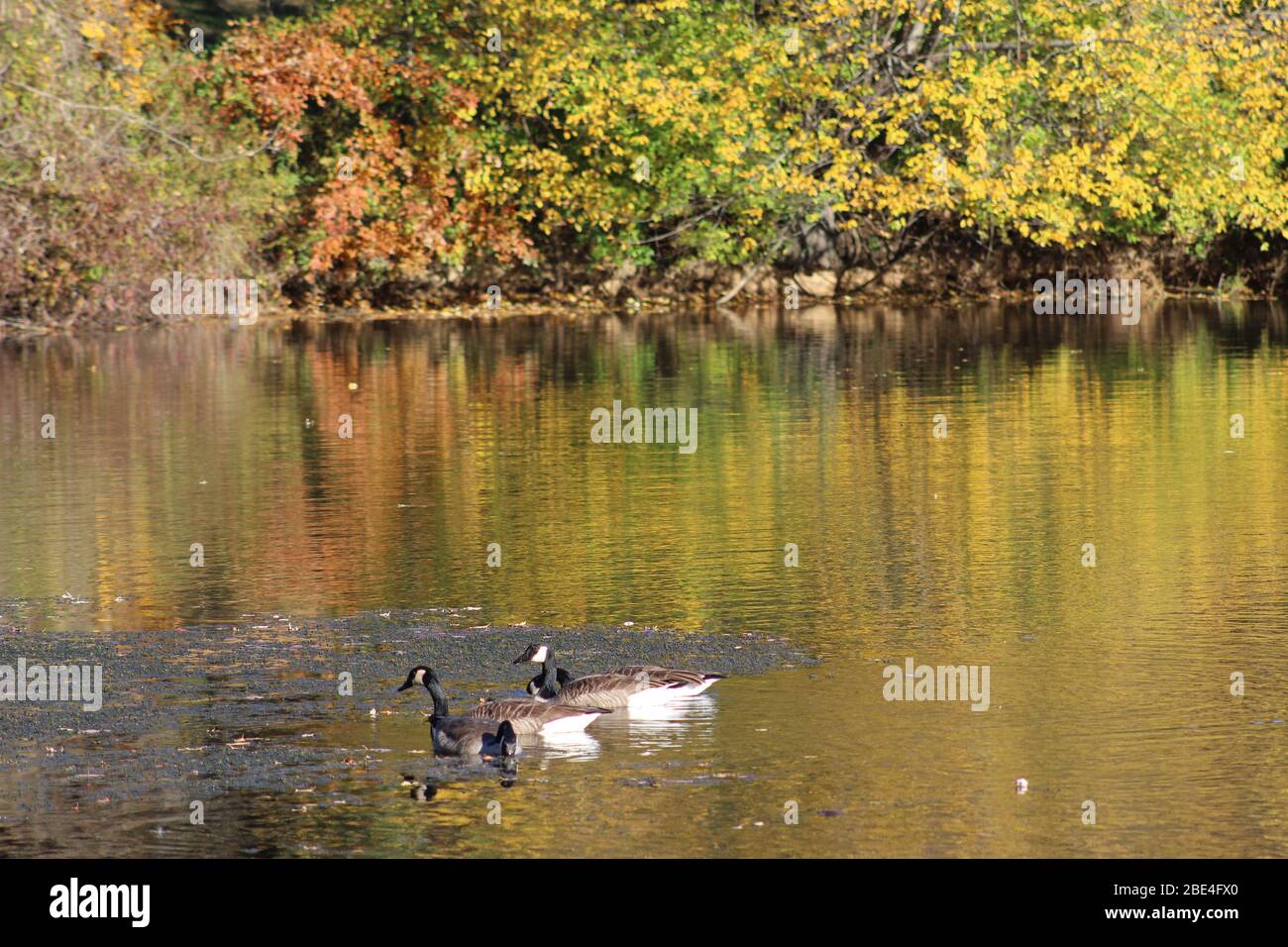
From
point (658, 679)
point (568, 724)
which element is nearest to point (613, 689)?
point (658, 679)

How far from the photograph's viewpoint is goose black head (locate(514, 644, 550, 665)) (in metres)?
10.9

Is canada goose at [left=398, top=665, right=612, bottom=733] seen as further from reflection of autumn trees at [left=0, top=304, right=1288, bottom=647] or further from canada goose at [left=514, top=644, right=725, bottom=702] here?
reflection of autumn trees at [left=0, top=304, right=1288, bottom=647]

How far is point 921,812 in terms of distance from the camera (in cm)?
881

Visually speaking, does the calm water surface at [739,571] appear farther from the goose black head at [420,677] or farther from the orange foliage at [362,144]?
the orange foliage at [362,144]

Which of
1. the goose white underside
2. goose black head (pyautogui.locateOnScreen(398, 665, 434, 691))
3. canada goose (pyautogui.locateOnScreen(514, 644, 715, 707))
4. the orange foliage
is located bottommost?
the goose white underside

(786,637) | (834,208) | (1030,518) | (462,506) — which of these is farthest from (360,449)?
(834,208)

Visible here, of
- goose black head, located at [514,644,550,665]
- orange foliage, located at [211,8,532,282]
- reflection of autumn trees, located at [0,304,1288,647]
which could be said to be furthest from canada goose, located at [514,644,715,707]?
orange foliage, located at [211,8,532,282]

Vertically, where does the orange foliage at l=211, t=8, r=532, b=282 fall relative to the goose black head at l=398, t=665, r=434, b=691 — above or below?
above

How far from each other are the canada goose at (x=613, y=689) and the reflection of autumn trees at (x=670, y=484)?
82.5 inches

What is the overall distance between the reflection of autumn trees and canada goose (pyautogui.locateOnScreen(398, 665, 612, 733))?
7.98 ft
